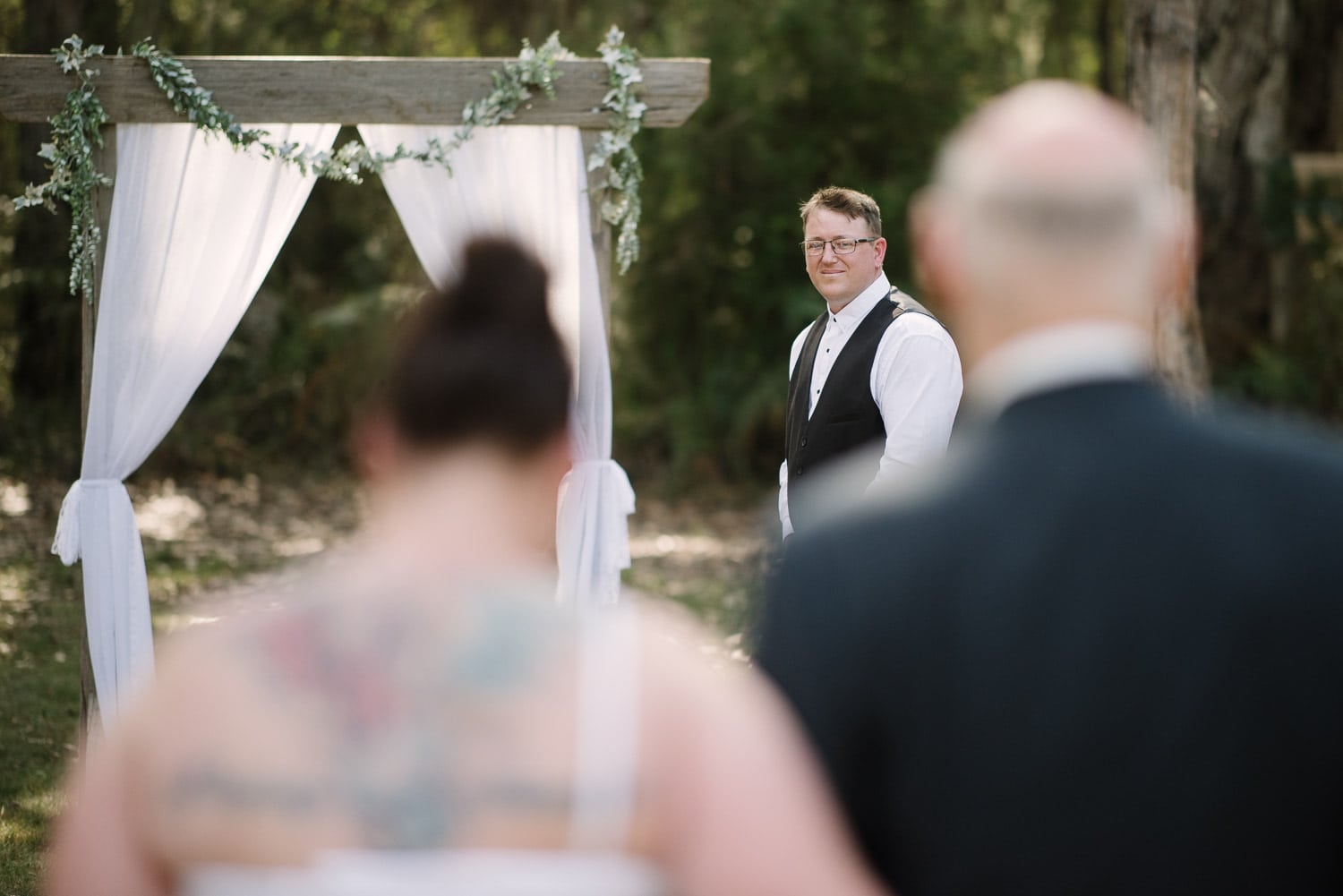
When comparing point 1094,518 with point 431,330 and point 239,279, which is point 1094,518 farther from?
point 239,279

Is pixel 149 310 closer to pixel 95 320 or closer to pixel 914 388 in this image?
pixel 95 320

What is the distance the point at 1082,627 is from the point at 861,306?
3.79 metres

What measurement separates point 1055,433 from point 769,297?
40.2 ft

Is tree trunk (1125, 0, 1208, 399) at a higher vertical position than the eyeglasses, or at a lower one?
higher

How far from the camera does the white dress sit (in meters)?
1.26

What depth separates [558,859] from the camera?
127 cm

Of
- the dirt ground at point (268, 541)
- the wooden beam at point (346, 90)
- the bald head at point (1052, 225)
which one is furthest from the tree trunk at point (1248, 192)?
the bald head at point (1052, 225)

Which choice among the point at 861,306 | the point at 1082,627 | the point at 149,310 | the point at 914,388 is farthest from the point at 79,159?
the point at 1082,627

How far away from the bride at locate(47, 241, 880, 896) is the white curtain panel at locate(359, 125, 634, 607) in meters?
4.32

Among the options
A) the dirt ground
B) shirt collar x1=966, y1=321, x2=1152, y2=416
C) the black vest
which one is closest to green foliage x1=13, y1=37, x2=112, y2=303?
the black vest

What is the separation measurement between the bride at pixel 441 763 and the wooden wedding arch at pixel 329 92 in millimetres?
4397

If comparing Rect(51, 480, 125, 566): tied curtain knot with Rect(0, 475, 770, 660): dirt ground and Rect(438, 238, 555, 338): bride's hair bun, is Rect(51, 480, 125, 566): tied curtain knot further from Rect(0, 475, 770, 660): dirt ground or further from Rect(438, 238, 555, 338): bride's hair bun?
Rect(438, 238, 555, 338): bride's hair bun

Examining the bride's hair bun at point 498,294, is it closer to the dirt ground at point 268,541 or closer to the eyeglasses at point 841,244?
the eyeglasses at point 841,244

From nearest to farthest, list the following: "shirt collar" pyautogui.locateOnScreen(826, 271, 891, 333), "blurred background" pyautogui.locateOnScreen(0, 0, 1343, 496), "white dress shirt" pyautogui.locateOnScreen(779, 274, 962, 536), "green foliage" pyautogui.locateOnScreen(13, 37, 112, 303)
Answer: "white dress shirt" pyautogui.locateOnScreen(779, 274, 962, 536), "shirt collar" pyautogui.locateOnScreen(826, 271, 891, 333), "green foliage" pyautogui.locateOnScreen(13, 37, 112, 303), "blurred background" pyautogui.locateOnScreen(0, 0, 1343, 496)
